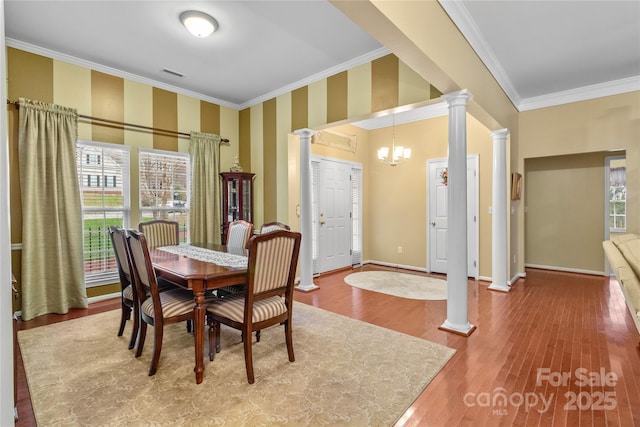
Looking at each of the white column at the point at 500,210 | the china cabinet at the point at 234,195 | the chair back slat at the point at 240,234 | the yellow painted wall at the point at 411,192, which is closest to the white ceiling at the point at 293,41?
the white column at the point at 500,210

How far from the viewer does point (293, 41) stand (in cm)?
332

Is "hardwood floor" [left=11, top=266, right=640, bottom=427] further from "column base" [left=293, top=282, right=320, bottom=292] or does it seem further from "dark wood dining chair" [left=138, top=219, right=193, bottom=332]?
"dark wood dining chair" [left=138, top=219, right=193, bottom=332]

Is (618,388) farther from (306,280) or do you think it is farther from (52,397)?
(52,397)

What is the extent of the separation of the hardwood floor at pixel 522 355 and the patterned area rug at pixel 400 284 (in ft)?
0.84

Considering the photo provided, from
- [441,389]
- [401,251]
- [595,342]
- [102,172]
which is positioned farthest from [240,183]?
[595,342]

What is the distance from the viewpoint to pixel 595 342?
2797 millimetres

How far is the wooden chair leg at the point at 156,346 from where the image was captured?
220 cm

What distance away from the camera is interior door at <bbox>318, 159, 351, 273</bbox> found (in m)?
5.47

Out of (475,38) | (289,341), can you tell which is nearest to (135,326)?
(289,341)

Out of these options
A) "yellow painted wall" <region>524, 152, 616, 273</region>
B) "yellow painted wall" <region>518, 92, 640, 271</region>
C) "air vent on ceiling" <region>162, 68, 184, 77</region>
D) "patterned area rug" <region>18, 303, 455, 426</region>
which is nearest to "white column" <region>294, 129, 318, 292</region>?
"patterned area rug" <region>18, 303, 455, 426</region>

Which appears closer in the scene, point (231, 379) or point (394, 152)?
point (231, 379)

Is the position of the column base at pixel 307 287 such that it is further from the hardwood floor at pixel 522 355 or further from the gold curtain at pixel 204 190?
the gold curtain at pixel 204 190

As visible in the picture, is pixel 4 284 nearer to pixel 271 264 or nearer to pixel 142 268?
pixel 271 264

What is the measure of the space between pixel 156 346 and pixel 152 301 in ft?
1.03
